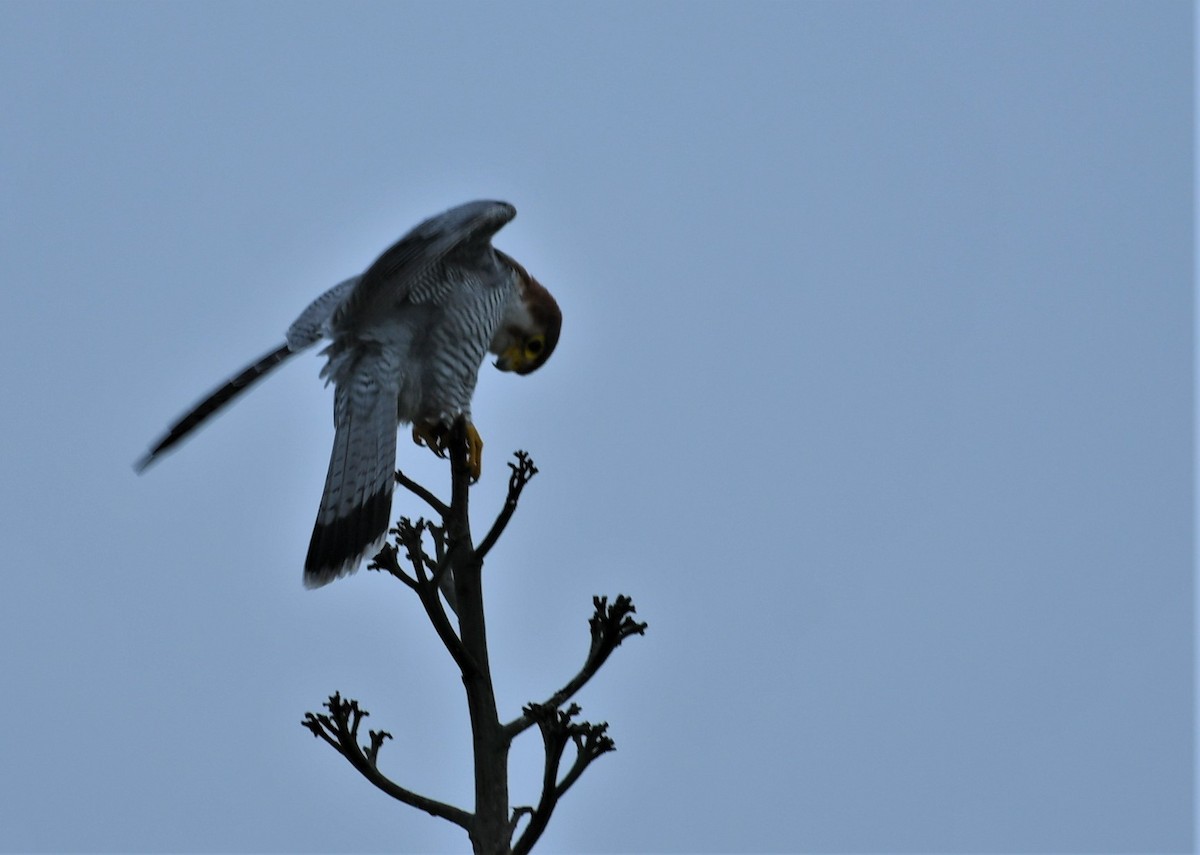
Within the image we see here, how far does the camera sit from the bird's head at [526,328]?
5.43m

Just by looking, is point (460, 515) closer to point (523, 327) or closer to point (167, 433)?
point (167, 433)

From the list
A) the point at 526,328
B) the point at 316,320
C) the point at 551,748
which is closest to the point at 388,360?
the point at 316,320

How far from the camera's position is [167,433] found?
12.9ft

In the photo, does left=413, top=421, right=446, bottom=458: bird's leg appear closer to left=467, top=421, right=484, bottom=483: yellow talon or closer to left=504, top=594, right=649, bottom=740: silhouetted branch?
left=467, top=421, right=484, bottom=483: yellow talon

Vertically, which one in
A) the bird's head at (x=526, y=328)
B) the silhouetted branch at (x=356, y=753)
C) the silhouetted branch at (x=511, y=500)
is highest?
the bird's head at (x=526, y=328)

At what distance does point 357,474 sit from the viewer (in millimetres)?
3898

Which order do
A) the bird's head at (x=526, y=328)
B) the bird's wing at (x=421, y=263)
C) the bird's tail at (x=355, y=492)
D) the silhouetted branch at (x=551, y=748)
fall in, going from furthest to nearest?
the bird's head at (x=526, y=328), the bird's wing at (x=421, y=263), the bird's tail at (x=355, y=492), the silhouetted branch at (x=551, y=748)

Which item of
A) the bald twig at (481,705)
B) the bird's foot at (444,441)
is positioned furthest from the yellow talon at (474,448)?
the bald twig at (481,705)

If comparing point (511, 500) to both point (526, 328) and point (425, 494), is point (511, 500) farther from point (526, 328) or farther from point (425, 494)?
point (526, 328)

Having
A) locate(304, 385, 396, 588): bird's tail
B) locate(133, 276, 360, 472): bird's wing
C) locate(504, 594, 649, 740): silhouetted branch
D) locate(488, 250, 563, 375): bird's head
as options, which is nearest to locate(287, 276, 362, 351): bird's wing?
locate(133, 276, 360, 472): bird's wing

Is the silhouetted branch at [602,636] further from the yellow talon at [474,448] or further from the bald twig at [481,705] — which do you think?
the yellow talon at [474,448]

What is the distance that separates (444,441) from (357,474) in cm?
73

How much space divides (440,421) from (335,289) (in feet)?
2.85

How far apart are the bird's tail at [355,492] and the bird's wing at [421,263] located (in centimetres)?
34
